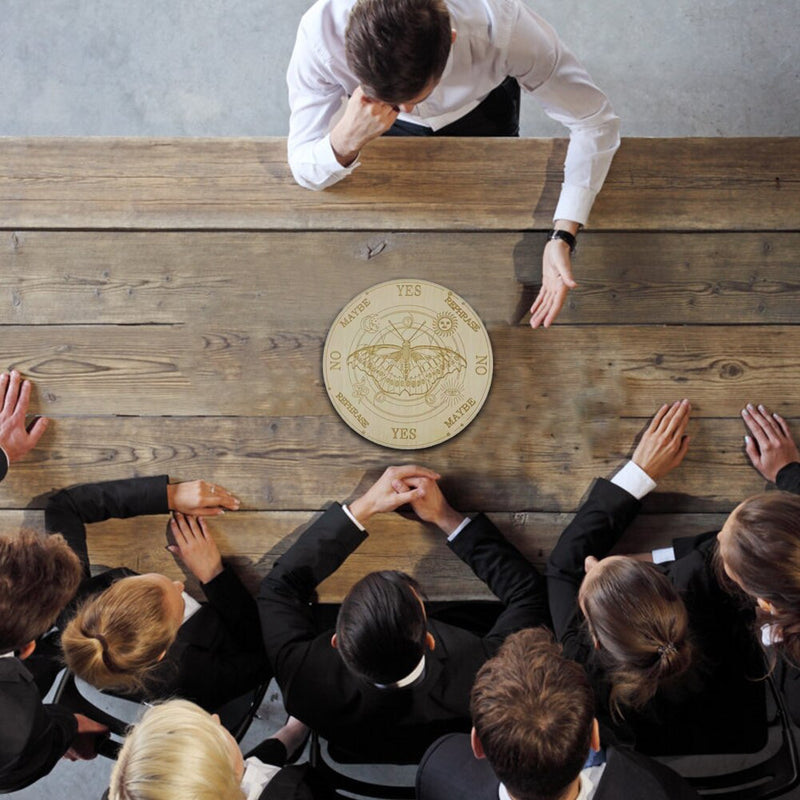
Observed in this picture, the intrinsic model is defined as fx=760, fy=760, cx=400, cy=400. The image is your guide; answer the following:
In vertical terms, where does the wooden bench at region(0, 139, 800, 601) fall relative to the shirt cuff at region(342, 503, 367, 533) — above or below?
above

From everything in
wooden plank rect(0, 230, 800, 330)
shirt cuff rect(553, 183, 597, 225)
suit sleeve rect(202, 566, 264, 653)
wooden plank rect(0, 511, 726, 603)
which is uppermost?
shirt cuff rect(553, 183, 597, 225)

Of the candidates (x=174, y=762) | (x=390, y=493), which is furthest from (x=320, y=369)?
(x=174, y=762)

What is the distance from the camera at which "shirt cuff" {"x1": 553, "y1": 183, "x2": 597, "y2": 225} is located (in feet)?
7.29

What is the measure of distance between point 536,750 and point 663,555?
0.97 metres

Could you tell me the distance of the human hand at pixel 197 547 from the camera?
2.29 m

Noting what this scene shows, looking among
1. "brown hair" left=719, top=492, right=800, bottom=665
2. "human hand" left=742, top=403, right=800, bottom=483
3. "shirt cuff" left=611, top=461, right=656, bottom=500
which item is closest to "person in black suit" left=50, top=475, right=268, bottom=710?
"shirt cuff" left=611, top=461, right=656, bottom=500

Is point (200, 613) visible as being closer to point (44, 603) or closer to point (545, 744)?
point (44, 603)

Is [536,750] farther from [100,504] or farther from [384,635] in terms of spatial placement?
[100,504]

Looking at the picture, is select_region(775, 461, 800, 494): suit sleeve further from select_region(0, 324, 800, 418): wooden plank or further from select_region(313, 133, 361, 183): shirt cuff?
select_region(313, 133, 361, 183): shirt cuff

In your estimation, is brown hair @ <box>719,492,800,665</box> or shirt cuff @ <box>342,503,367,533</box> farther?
shirt cuff @ <box>342,503,367,533</box>

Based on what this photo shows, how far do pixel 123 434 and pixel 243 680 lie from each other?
2.75 ft

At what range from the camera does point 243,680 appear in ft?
7.54

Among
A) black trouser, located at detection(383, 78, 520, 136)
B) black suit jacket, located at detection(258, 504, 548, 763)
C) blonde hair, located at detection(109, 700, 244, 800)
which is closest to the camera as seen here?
A: blonde hair, located at detection(109, 700, 244, 800)

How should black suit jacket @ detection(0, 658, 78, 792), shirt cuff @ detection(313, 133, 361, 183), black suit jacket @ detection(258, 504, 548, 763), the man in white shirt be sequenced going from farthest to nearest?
shirt cuff @ detection(313, 133, 361, 183), black suit jacket @ detection(258, 504, 548, 763), black suit jacket @ detection(0, 658, 78, 792), the man in white shirt
